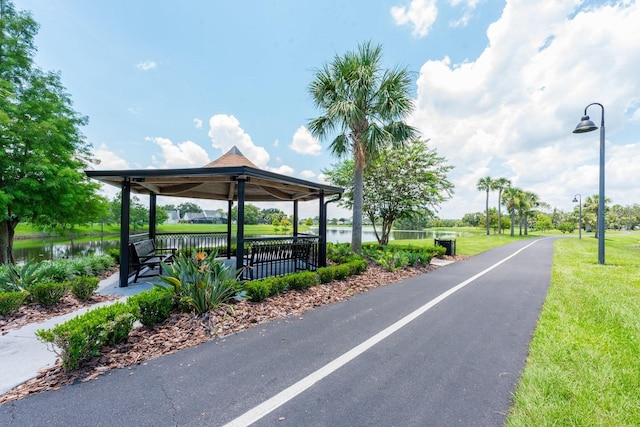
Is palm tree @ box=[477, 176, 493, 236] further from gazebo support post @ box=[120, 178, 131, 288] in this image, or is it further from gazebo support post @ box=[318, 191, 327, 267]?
gazebo support post @ box=[120, 178, 131, 288]

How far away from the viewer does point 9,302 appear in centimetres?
399

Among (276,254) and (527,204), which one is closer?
(276,254)

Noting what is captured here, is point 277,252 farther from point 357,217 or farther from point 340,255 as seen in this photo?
point 357,217

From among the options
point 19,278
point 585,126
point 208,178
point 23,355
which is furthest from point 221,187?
point 585,126

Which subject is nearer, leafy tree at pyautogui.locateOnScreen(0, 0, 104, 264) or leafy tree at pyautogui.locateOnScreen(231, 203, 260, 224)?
leafy tree at pyautogui.locateOnScreen(0, 0, 104, 264)

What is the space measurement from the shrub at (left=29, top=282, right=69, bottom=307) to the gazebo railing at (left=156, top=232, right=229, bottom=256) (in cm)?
424

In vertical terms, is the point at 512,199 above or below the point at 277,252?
above

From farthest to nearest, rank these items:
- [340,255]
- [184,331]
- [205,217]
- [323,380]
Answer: [205,217] < [340,255] < [184,331] < [323,380]

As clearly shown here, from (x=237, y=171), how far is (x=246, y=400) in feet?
13.0

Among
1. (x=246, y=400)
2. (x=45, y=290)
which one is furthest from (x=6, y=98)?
(x=246, y=400)

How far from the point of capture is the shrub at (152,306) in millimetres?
3611

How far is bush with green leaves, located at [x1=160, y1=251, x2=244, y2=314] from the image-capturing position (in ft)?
13.2

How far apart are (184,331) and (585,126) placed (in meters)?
12.5

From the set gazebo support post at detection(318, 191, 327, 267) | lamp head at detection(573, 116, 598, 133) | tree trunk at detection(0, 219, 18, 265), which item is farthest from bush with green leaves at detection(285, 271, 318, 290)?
lamp head at detection(573, 116, 598, 133)
